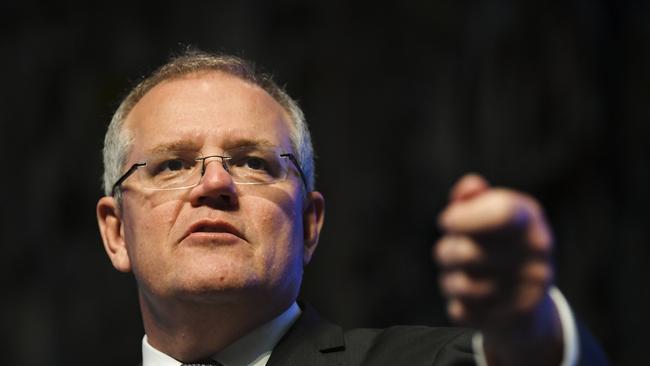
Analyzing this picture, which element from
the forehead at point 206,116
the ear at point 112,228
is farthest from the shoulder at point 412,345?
the ear at point 112,228

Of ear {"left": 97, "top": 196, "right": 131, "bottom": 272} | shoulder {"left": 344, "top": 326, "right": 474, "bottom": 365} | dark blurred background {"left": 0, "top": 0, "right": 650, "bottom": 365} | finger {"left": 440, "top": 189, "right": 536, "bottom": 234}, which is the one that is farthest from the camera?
dark blurred background {"left": 0, "top": 0, "right": 650, "bottom": 365}

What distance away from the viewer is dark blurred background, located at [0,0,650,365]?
4391 millimetres

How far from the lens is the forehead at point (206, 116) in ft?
8.45

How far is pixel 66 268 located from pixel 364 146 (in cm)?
179

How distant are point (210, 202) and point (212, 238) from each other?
0.12m

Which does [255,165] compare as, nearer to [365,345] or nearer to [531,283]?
[365,345]

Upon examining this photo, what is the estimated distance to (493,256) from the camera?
1.46 meters

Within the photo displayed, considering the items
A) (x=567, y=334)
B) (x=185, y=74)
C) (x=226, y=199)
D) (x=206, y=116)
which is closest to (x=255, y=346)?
(x=226, y=199)

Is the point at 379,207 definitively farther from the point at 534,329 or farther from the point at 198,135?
the point at 534,329

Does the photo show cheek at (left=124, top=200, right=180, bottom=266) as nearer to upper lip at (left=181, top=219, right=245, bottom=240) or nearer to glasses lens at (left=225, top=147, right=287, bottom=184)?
upper lip at (left=181, top=219, right=245, bottom=240)

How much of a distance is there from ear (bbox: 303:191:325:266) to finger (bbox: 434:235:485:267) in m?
1.33

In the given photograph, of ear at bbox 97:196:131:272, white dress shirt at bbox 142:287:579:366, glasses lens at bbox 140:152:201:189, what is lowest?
white dress shirt at bbox 142:287:579:366

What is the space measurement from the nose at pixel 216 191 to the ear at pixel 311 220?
404 millimetres

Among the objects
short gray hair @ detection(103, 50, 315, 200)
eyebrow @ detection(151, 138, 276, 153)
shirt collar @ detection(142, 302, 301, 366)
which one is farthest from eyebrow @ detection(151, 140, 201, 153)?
shirt collar @ detection(142, 302, 301, 366)
